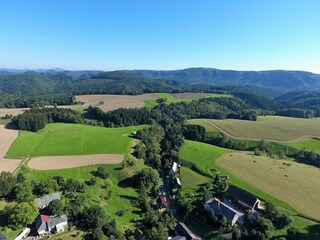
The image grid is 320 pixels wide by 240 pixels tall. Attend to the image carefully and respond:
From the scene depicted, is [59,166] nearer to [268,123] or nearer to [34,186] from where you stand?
[34,186]

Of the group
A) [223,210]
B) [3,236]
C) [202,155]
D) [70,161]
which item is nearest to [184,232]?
[223,210]

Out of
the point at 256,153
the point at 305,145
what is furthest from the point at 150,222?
the point at 305,145

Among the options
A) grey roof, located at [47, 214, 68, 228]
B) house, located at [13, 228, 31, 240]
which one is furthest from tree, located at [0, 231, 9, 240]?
grey roof, located at [47, 214, 68, 228]

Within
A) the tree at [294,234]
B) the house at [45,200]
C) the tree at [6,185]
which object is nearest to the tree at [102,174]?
the house at [45,200]

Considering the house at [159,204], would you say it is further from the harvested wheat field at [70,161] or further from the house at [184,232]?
the harvested wheat field at [70,161]

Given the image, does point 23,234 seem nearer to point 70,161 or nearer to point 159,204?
point 159,204

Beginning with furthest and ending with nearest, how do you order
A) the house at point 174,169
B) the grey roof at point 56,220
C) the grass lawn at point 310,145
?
the grass lawn at point 310,145 → the house at point 174,169 → the grey roof at point 56,220
